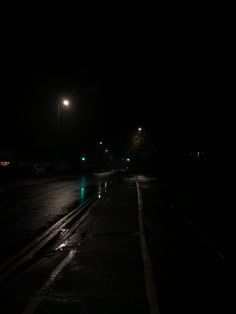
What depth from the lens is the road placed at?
700 cm

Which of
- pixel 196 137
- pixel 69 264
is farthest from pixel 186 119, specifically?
pixel 69 264

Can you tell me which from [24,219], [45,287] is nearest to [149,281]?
[45,287]

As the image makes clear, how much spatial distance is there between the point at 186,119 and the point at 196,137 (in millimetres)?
2747

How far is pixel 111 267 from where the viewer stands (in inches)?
369

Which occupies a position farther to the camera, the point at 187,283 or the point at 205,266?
the point at 205,266

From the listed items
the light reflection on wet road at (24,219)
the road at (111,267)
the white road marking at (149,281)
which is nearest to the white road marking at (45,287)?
the road at (111,267)

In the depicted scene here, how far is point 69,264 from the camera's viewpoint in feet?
31.7

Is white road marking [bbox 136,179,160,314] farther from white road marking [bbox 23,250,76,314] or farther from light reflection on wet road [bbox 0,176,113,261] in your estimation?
light reflection on wet road [bbox 0,176,113,261]

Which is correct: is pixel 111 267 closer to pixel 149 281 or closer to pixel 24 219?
pixel 149 281

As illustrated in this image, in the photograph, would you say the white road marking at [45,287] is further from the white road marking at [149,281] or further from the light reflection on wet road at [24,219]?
the white road marking at [149,281]

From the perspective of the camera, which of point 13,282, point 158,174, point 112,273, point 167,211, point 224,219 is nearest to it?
point 13,282

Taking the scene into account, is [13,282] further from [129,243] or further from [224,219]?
[224,219]

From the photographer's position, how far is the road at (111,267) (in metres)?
7.00

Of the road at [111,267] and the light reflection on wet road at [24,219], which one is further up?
the light reflection on wet road at [24,219]
